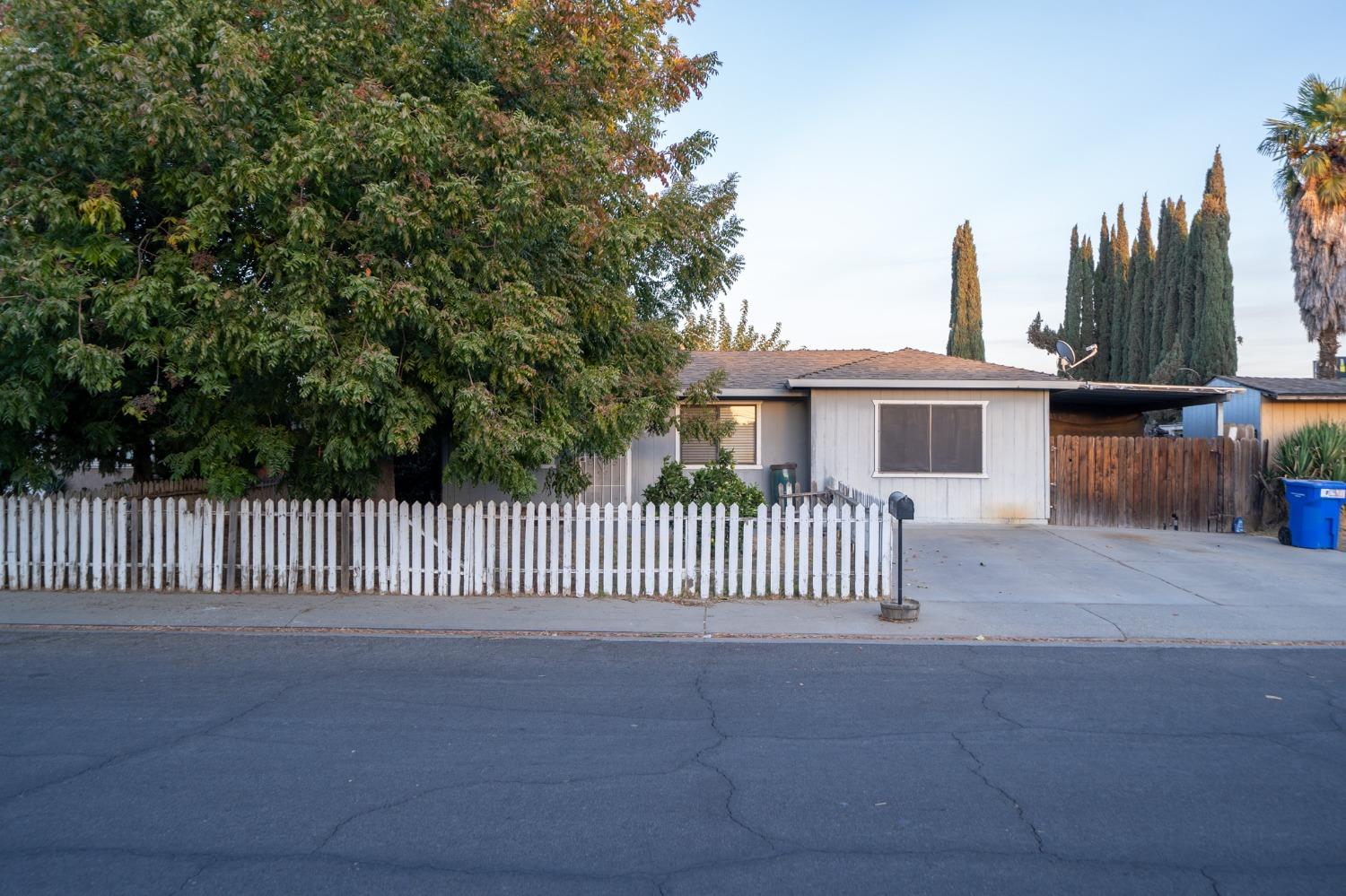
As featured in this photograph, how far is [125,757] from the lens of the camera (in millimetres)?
5699

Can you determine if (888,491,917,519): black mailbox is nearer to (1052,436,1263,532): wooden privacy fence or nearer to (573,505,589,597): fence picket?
(573,505,589,597): fence picket

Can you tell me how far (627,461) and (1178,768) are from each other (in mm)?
13429

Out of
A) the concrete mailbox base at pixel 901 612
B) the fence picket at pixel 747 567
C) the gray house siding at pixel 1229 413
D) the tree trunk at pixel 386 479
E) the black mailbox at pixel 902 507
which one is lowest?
the concrete mailbox base at pixel 901 612

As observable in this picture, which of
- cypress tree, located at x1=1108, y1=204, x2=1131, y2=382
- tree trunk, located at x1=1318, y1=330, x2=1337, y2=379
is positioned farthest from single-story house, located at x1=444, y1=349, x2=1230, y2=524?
cypress tree, located at x1=1108, y1=204, x2=1131, y2=382

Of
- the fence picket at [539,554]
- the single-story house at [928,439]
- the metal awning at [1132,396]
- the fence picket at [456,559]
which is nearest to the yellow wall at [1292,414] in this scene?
the metal awning at [1132,396]

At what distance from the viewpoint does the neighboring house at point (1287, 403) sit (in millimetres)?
18734

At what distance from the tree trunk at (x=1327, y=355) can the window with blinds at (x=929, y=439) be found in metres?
12.2

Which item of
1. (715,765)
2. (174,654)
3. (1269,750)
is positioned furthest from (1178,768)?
(174,654)

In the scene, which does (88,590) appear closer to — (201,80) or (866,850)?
(201,80)

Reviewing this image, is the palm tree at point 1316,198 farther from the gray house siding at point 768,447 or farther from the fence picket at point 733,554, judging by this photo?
the fence picket at point 733,554

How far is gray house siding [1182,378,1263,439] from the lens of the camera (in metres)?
19.9

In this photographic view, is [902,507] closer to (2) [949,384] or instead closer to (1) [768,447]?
(2) [949,384]

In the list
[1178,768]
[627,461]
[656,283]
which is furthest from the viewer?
[627,461]

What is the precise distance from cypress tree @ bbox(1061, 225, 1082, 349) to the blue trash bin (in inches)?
1334
